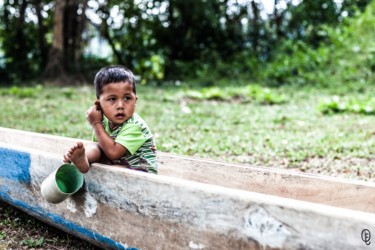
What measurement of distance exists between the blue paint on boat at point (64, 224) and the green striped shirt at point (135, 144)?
435 mm

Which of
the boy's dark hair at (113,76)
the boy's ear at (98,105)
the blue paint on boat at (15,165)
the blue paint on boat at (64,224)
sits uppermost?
the boy's dark hair at (113,76)

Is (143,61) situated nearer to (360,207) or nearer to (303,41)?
(303,41)

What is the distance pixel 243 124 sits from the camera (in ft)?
23.4

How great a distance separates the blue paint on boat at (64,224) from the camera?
2.52 metres

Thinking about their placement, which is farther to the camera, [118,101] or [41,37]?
[41,37]

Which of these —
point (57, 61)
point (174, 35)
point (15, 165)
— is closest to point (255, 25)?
point (174, 35)

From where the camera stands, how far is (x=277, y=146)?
551cm

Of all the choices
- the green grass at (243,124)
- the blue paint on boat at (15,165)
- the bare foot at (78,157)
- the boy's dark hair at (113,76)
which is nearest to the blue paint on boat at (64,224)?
the blue paint on boat at (15,165)

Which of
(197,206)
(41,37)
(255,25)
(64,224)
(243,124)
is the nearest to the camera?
(197,206)

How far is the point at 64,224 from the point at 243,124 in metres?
4.60

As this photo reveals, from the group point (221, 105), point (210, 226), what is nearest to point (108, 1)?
point (221, 105)

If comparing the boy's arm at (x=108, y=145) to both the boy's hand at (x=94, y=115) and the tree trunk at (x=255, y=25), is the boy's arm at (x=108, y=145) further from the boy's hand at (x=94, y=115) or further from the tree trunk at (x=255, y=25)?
the tree trunk at (x=255, y=25)

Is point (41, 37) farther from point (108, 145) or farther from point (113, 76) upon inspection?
point (108, 145)

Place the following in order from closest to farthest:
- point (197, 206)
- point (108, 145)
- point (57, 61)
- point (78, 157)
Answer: point (197, 206), point (78, 157), point (108, 145), point (57, 61)
